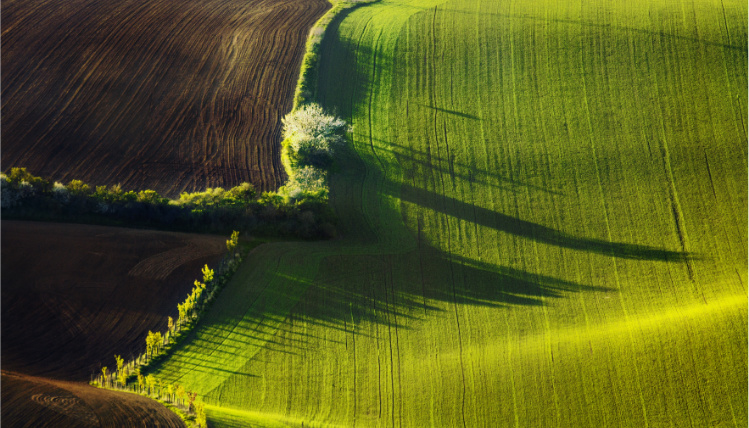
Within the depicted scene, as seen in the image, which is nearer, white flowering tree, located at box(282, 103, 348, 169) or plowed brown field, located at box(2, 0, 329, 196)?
plowed brown field, located at box(2, 0, 329, 196)

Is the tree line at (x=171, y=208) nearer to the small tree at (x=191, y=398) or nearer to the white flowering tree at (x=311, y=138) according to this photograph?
the white flowering tree at (x=311, y=138)

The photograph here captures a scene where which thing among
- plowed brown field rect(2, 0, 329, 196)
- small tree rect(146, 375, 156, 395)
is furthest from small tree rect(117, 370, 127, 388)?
plowed brown field rect(2, 0, 329, 196)

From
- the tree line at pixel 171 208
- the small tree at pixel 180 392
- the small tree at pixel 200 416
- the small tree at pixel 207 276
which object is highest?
the tree line at pixel 171 208

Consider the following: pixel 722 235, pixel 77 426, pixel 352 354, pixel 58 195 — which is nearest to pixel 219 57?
pixel 58 195

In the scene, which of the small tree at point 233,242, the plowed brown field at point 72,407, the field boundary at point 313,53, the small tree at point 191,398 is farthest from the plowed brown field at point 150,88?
the plowed brown field at point 72,407

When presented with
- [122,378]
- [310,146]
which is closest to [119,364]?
[122,378]

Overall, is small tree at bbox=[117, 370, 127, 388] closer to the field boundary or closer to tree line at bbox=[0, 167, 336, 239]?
tree line at bbox=[0, 167, 336, 239]
